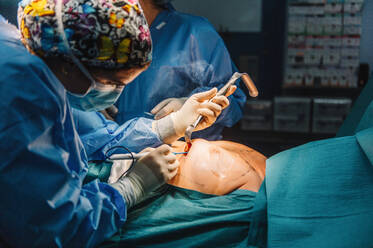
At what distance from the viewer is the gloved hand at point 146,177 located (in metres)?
1.33

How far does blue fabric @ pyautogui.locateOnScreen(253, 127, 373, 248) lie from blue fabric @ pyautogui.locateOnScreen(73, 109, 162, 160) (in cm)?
70

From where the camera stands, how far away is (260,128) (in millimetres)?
4172

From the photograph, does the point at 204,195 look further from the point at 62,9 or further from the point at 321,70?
the point at 321,70

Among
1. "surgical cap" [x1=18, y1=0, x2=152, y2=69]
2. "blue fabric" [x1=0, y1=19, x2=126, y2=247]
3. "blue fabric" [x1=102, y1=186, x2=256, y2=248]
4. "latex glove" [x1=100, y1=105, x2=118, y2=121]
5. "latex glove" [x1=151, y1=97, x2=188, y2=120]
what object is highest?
"surgical cap" [x1=18, y1=0, x2=152, y2=69]

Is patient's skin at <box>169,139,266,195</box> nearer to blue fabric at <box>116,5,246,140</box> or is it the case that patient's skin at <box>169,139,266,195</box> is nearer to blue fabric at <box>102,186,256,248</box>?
blue fabric at <box>102,186,256,248</box>

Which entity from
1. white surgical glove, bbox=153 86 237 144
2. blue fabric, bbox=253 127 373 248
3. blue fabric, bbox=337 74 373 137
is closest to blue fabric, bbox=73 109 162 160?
white surgical glove, bbox=153 86 237 144

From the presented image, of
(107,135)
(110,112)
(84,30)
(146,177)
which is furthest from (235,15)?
(84,30)

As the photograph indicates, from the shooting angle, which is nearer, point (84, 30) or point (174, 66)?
point (84, 30)

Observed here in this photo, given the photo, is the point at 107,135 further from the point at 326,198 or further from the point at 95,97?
the point at 326,198

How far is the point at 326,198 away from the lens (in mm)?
1272

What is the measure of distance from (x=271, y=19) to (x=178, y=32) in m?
2.59

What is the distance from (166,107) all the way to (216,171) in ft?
1.99

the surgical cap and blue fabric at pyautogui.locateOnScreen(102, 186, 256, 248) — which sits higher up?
the surgical cap

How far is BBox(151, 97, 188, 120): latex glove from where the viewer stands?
197 centimetres
